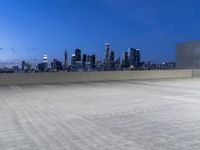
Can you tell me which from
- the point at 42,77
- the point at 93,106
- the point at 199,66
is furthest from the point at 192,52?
the point at 93,106

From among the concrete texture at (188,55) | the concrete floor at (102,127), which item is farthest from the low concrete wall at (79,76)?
the concrete floor at (102,127)

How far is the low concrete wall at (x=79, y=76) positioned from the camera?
26.6 metres

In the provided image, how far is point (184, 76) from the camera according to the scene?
34.2 metres

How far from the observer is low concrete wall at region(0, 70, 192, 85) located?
87.4 ft

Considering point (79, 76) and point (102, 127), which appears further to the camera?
point (79, 76)

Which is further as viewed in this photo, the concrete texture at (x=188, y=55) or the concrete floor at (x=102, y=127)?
the concrete texture at (x=188, y=55)

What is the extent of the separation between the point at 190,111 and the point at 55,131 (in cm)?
474

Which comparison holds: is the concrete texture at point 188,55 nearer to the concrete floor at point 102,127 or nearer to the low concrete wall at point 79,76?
the low concrete wall at point 79,76

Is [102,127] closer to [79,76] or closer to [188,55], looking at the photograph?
[79,76]

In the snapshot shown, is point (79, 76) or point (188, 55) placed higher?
point (188, 55)

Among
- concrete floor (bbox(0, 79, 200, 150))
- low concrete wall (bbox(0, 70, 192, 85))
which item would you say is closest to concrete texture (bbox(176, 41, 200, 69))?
low concrete wall (bbox(0, 70, 192, 85))

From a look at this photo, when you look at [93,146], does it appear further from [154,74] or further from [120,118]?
[154,74]

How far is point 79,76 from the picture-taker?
2866 cm

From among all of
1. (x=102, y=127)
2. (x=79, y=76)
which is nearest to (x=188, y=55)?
(x=79, y=76)
